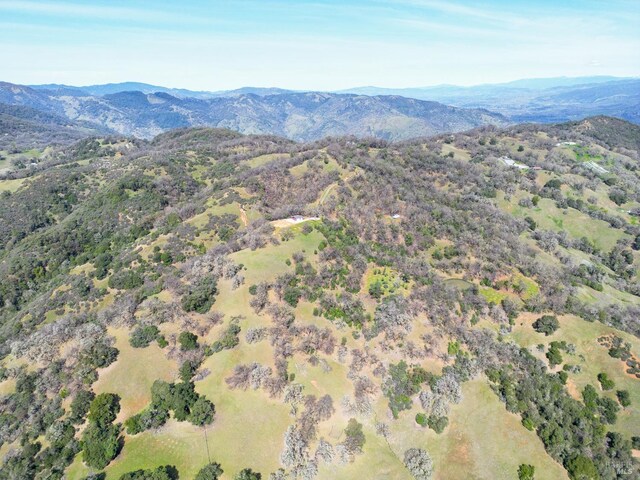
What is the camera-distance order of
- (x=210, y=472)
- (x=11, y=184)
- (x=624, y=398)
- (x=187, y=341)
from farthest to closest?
(x=11, y=184) < (x=187, y=341) < (x=624, y=398) < (x=210, y=472)

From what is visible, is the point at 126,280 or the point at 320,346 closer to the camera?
the point at 320,346

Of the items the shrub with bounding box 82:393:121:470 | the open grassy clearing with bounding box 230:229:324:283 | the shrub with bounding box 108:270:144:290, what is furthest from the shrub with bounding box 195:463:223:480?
the shrub with bounding box 108:270:144:290

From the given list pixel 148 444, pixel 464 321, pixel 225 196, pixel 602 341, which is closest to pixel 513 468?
pixel 464 321

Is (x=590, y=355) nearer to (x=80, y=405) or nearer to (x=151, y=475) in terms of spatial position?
(x=151, y=475)

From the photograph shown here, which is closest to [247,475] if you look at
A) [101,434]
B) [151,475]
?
[151,475]

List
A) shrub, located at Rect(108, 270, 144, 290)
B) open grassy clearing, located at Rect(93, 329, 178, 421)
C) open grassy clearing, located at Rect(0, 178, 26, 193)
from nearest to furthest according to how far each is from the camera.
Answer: open grassy clearing, located at Rect(93, 329, 178, 421) → shrub, located at Rect(108, 270, 144, 290) → open grassy clearing, located at Rect(0, 178, 26, 193)

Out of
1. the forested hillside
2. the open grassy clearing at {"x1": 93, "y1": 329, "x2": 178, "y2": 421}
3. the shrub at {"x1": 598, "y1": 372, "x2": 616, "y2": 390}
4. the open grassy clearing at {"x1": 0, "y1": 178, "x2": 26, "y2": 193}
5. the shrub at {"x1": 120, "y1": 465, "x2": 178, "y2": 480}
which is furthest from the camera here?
the open grassy clearing at {"x1": 0, "y1": 178, "x2": 26, "y2": 193}

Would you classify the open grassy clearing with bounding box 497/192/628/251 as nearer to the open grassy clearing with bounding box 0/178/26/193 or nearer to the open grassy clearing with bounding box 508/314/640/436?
the open grassy clearing with bounding box 508/314/640/436

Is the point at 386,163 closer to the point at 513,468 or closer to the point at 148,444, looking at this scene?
the point at 513,468
